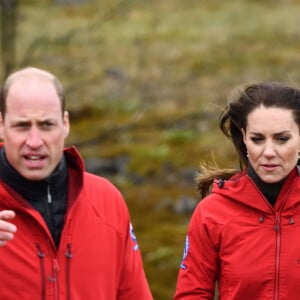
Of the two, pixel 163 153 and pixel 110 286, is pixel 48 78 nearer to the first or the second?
pixel 110 286

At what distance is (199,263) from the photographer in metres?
5.92

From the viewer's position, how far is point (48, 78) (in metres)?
5.69

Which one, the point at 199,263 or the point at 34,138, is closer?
the point at 34,138

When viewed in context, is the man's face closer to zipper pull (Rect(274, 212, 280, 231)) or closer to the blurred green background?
zipper pull (Rect(274, 212, 280, 231))

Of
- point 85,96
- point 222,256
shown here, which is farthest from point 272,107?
point 85,96

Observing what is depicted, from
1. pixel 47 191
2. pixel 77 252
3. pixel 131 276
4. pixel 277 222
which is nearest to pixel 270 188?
pixel 277 222

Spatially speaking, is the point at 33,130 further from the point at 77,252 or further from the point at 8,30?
the point at 8,30

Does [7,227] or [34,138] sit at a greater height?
[34,138]

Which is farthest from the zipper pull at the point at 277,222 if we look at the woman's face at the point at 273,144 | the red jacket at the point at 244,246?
the woman's face at the point at 273,144

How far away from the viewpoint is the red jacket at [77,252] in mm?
5465

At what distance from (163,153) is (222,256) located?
12.4 meters

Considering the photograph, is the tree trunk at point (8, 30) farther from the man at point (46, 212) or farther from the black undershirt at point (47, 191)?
the black undershirt at point (47, 191)

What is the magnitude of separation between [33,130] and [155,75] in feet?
59.5

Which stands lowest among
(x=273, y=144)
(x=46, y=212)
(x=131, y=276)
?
(x=131, y=276)
